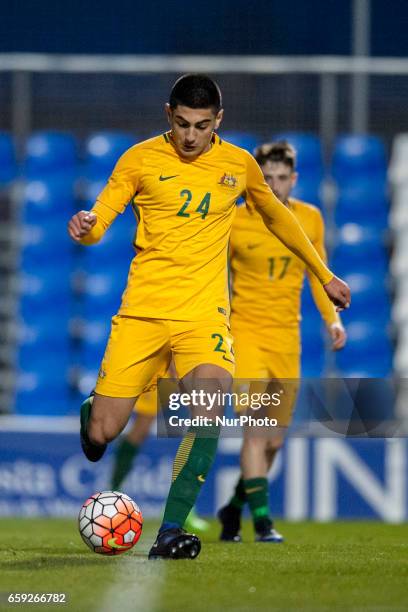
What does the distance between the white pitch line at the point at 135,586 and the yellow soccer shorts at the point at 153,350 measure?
0.80 meters

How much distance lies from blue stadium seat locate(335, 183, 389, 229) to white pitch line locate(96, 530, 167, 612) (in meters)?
7.11

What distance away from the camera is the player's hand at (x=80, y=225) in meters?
6.01

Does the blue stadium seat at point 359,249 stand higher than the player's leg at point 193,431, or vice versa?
the blue stadium seat at point 359,249

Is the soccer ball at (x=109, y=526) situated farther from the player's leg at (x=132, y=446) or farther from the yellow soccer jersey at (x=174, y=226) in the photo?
the player's leg at (x=132, y=446)

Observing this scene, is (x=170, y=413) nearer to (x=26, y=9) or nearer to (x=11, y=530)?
(x=11, y=530)

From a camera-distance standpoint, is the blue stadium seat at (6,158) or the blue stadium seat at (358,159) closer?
the blue stadium seat at (6,158)

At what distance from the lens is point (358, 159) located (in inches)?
508

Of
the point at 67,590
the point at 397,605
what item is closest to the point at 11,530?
the point at 67,590

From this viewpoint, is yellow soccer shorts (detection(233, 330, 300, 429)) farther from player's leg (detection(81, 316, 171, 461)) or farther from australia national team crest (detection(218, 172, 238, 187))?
australia national team crest (detection(218, 172, 238, 187))

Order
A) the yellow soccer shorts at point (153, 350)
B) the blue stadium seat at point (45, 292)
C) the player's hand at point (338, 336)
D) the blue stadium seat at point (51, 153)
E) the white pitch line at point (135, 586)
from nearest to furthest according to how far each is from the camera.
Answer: the white pitch line at point (135, 586)
the yellow soccer shorts at point (153, 350)
the player's hand at point (338, 336)
the blue stadium seat at point (45, 292)
the blue stadium seat at point (51, 153)

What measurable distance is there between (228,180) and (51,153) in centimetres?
681

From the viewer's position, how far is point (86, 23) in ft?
41.7

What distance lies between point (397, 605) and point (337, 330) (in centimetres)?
343

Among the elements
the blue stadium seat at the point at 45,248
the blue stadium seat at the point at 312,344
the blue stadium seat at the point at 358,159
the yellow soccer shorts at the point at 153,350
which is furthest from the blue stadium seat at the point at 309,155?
the yellow soccer shorts at the point at 153,350
